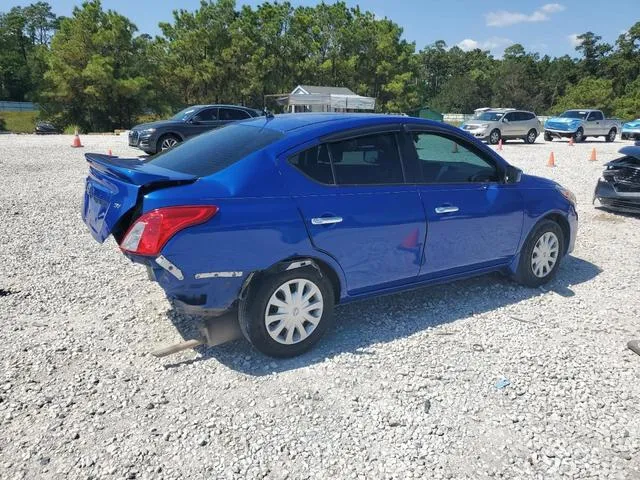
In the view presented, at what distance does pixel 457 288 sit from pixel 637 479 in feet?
8.43

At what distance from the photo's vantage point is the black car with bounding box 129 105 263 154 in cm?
1453

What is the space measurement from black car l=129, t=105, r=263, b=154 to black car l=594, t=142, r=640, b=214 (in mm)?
9492

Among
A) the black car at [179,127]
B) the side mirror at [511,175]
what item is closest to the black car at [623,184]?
the side mirror at [511,175]

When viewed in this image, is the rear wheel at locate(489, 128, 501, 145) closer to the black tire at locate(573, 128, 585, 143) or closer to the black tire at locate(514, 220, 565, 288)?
the black tire at locate(573, 128, 585, 143)

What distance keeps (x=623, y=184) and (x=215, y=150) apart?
7322 mm

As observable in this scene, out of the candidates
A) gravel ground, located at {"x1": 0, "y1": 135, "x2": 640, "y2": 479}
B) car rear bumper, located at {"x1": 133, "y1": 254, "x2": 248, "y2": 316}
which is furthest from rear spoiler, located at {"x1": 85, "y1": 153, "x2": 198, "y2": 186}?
gravel ground, located at {"x1": 0, "y1": 135, "x2": 640, "y2": 479}

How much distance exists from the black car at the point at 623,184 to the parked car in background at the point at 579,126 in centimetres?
2103

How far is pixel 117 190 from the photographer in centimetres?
323

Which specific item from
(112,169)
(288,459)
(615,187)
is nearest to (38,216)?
(112,169)

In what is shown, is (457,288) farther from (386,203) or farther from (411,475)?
(411,475)

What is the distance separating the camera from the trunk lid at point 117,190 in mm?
3107

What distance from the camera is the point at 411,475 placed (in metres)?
2.48

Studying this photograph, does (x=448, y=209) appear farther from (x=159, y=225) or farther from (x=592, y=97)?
(x=592, y=97)

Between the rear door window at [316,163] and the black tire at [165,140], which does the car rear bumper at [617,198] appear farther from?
the black tire at [165,140]
